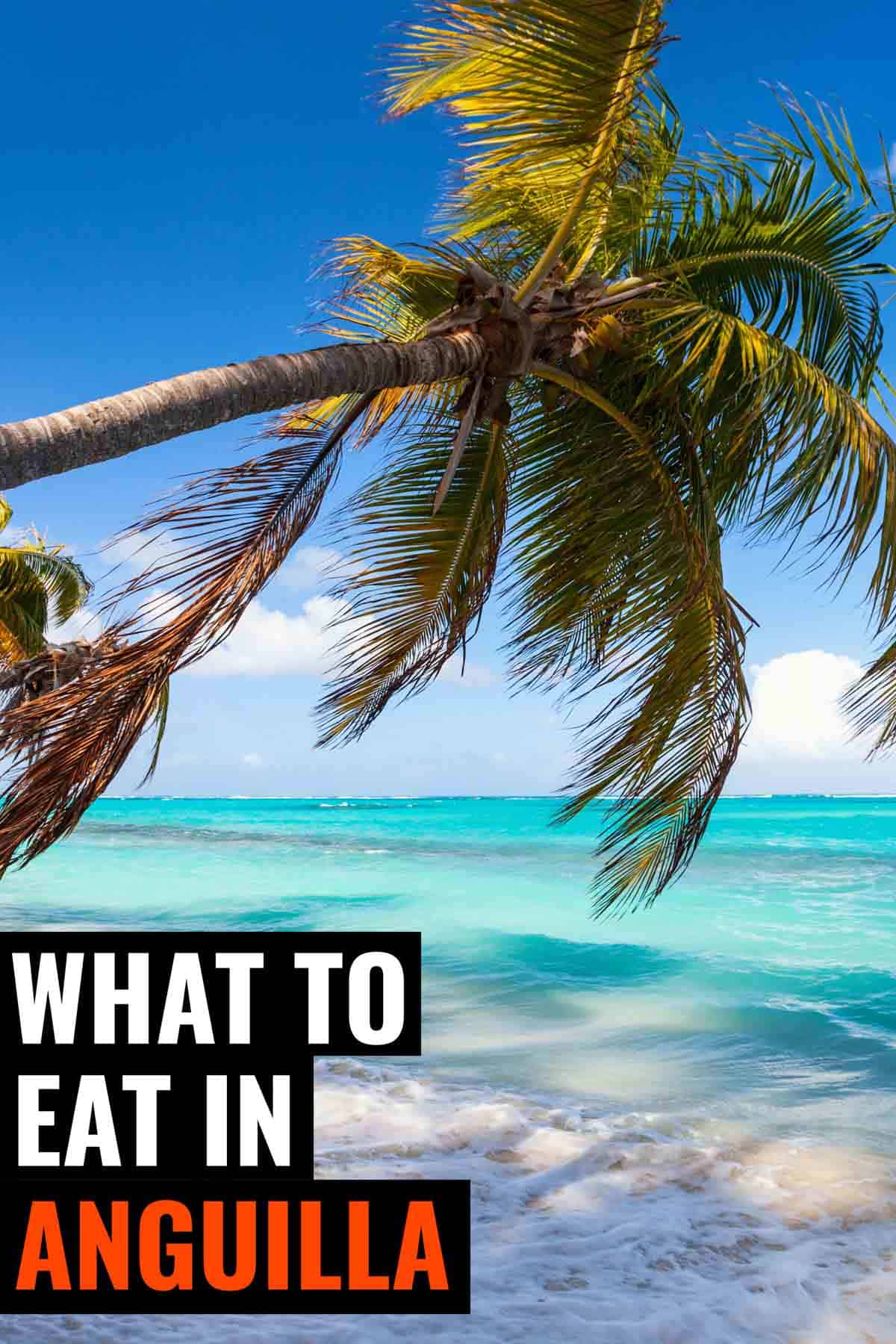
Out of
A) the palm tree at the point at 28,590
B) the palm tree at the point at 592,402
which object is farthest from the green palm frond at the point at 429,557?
the palm tree at the point at 28,590

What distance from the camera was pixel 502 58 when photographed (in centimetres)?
412

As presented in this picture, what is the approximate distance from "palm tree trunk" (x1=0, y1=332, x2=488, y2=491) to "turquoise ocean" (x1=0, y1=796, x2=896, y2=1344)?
9.88ft

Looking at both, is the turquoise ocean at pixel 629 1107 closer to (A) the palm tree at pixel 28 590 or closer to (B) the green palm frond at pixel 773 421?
(B) the green palm frond at pixel 773 421

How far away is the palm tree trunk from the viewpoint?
110 inches

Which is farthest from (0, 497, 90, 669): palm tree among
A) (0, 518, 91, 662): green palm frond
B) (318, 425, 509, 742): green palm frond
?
(318, 425, 509, 742): green palm frond

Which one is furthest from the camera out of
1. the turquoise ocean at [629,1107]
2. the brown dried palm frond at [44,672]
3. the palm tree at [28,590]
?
the palm tree at [28,590]

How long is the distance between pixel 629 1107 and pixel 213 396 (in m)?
5.57

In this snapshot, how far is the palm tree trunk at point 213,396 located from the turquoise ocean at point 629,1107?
3.01 m

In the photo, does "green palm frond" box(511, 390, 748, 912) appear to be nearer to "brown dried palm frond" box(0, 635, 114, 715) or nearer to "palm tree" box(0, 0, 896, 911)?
"palm tree" box(0, 0, 896, 911)

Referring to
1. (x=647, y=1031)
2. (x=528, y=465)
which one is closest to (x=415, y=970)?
(x=528, y=465)

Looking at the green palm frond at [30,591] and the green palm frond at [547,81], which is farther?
the green palm frond at [30,591]

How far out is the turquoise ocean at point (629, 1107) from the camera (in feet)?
13.0

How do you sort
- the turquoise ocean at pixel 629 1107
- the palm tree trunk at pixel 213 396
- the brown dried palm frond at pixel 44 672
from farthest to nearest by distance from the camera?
the brown dried palm frond at pixel 44 672, the turquoise ocean at pixel 629 1107, the palm tree trunk at pixel 213 396

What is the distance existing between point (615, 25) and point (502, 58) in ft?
1.49
